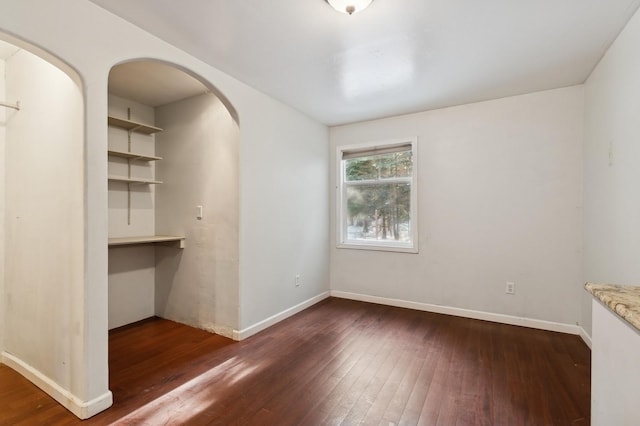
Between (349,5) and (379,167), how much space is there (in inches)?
97.7

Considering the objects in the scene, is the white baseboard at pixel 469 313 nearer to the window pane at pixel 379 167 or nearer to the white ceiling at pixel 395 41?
the window pane at pixel 379 167

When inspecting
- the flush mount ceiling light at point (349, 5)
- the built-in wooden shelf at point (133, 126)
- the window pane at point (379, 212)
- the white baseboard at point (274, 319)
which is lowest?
the white baseboard at point (274, 319)

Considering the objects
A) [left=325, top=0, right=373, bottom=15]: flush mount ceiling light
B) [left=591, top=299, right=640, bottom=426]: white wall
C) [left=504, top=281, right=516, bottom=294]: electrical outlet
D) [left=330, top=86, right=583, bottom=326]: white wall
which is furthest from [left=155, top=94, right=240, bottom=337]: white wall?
[left=504, top=281, right=516, bottom=294]: electrical outlet

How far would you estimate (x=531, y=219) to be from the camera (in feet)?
10.2

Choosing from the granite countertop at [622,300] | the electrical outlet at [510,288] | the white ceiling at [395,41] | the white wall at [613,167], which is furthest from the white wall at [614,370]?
the electrical outlet at [510,288]

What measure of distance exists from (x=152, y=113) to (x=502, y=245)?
14.2 feet

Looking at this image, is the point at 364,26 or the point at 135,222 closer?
the point at 364,26

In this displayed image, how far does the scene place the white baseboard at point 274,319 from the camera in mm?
2852

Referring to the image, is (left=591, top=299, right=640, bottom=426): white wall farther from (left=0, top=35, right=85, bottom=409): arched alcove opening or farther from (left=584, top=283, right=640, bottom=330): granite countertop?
(left=0, top=35, right=85, bottom=409): arched alcove opening

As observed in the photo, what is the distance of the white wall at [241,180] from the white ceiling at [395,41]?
14 cm

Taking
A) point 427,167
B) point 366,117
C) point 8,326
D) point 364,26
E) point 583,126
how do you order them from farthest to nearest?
point 366,117 → point 427,167 → point 583,126 → point 8,326 → point 364,26

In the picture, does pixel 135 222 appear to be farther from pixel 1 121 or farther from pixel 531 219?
pixel 531 219

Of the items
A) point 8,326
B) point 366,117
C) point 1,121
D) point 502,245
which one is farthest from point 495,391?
point 1,121

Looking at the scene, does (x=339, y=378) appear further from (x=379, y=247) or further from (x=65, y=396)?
(x=379, y=247)
